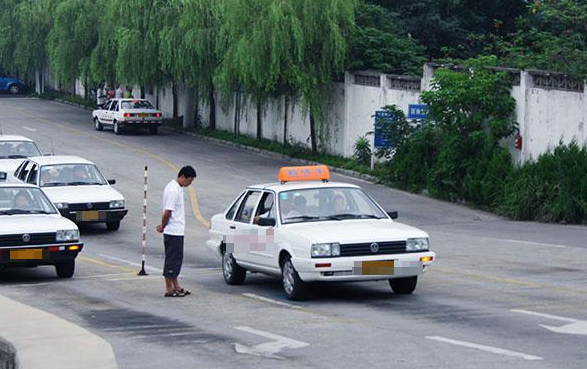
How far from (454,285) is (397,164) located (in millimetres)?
19792

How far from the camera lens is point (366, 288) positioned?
55.6 feet

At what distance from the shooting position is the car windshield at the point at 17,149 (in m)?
32.8

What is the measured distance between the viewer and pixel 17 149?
33.0 m

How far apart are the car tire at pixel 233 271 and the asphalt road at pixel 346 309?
0.22m

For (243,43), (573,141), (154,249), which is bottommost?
(154,249)

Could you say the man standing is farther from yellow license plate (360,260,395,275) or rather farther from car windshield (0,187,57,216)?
car windshield (0,187,57,216)

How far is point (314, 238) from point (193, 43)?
32.9m

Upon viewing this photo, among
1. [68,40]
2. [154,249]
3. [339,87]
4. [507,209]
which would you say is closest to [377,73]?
[339,87]

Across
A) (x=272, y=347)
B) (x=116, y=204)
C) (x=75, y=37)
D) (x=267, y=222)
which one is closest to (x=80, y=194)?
(x=116, y=204)

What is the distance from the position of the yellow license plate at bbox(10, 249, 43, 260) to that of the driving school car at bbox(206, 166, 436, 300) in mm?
2623

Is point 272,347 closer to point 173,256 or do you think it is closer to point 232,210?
point 173,256

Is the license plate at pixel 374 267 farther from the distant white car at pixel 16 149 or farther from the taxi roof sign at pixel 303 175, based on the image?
the distant white car at pixel 16 149

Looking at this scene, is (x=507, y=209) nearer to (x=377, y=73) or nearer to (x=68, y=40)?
(x=377, y=73)

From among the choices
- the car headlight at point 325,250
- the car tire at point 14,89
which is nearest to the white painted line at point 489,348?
the car headlight at point 325,250
